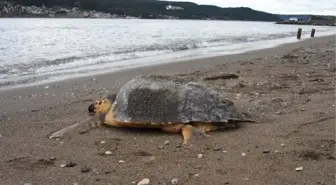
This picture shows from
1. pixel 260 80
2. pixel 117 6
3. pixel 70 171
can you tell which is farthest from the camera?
pixel 117 6

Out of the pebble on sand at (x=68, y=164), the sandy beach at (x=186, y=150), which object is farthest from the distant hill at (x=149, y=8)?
the pebble on sand at (x=68, y=164)

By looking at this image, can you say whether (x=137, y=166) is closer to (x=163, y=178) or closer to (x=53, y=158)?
(x=163, y=178)

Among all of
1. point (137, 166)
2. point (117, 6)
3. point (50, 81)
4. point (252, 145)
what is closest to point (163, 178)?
point (137, 166)

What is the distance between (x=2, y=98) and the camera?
955 centimetres

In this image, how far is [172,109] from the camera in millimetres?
5945

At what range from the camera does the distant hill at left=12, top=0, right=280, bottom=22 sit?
12750 cm

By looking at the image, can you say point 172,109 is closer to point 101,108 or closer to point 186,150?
point 186,150

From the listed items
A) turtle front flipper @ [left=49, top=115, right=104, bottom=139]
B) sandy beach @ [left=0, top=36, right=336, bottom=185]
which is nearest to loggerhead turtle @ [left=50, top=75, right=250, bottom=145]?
turtle front flipper @ [left=49, top=115, right=104, bottom=139]

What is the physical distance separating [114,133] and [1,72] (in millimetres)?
10176

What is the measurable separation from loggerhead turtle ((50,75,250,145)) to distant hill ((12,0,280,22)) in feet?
390

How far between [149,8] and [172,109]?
505 ft

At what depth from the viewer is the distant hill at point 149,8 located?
128 m

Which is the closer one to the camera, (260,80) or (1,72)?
(260,80)

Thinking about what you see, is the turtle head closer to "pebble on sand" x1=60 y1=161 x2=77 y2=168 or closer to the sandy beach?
the sandy beach
